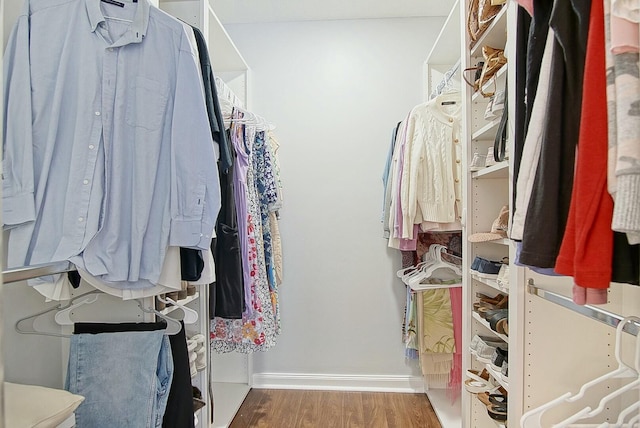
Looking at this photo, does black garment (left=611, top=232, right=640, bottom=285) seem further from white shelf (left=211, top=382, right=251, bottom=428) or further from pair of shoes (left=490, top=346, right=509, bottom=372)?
white shelf (left=211, top=382, right=251, bottom=428)

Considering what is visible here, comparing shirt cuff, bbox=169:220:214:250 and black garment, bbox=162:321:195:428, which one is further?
black garment, bbox=162:321:195:428

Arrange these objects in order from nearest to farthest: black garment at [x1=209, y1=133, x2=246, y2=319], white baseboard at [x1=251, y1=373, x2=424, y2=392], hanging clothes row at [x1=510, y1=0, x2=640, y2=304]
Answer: hanging clothes row at [x1=510, y1=0, x2=640, y2=304]
black garment at [x1=209, y1=133, x2=246, y2=319]
white baseboard at [x1=251, y1=373, x2=424, y2=392]

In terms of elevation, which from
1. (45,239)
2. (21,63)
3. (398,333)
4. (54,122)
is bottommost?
(398,333)

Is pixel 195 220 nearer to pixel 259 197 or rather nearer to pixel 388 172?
pixel 259 197

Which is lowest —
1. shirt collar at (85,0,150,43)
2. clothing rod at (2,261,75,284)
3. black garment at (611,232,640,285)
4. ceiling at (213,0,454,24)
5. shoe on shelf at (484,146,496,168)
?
clothing rod at (2,261,75,284)

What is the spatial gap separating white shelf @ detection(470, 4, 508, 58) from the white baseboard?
2064mm

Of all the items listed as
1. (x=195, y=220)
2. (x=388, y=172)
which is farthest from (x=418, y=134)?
(x=195, y=220)

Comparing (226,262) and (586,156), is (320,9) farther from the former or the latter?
(586,156)

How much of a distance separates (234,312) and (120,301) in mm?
557

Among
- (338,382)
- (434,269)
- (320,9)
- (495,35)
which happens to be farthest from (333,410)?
(320,9)

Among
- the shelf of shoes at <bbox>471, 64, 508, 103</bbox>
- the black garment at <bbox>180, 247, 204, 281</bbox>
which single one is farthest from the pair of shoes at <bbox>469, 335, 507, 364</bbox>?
the black garment at <bbox>180, 247, 204, 281</bbox>

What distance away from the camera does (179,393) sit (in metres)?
1.37

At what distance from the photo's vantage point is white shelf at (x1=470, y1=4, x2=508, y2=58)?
151cm

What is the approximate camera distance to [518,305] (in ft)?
4.17
